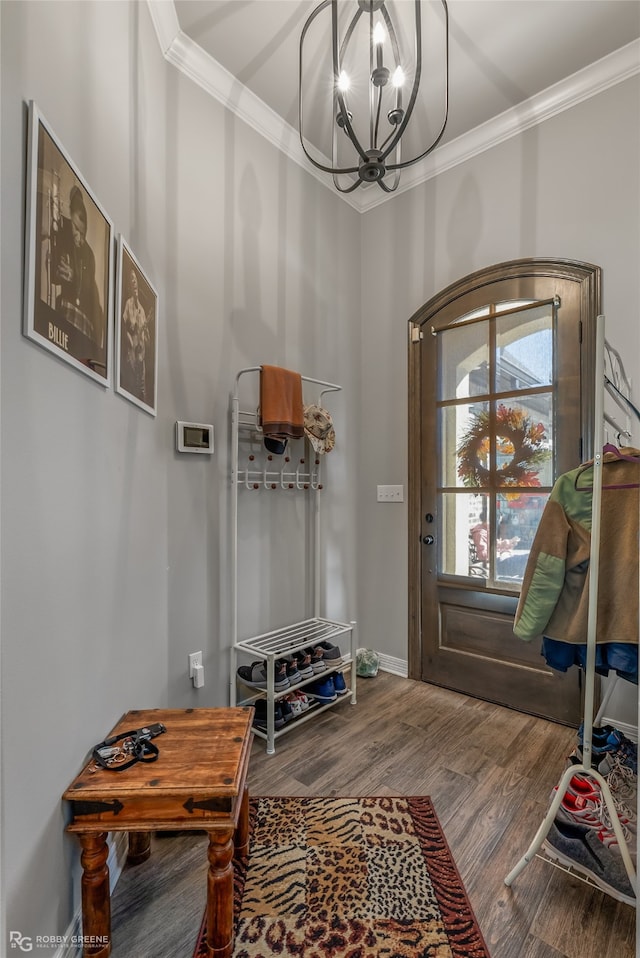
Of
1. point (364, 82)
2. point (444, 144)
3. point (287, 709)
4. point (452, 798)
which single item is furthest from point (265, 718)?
point (444, 144)

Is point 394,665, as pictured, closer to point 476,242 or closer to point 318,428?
point 318,428

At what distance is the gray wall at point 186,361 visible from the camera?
95 cm

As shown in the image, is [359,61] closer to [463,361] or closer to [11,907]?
[463,361]

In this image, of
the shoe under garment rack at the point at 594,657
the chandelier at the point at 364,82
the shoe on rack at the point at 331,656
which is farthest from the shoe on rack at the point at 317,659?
the chandelier at the point at 364,82

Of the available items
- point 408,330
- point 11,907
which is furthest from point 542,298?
point 11,907

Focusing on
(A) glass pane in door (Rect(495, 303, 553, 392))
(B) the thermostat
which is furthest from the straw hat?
(A) glass pane in door (Rect(495, 303, 553, 392))

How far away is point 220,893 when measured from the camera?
110 cm

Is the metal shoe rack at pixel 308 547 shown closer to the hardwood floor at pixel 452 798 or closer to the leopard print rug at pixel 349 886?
the hardwood floor at pixel 452 798

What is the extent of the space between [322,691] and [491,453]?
1.66 m

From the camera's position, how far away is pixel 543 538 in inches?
59.5

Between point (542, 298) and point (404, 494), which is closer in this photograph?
point (542, 298)

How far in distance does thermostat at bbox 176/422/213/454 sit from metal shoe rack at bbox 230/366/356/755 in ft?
0.42

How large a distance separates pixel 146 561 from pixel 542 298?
7.92 ft
